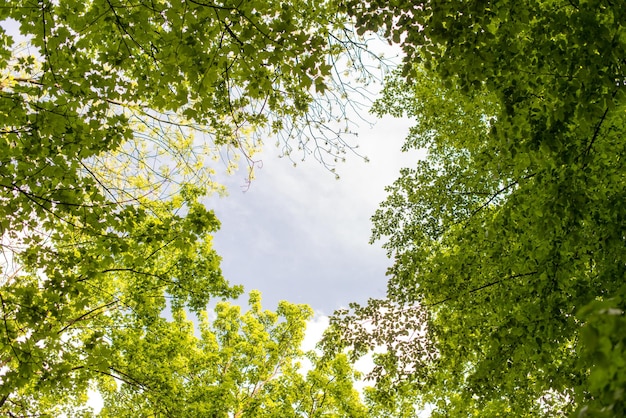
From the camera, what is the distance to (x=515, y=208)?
4320 mm

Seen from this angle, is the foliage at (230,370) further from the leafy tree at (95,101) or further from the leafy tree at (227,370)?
the leafy tree at (95,101)

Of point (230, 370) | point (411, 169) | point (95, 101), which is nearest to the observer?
point (95, 101)

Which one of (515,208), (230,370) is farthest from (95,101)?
(230,370)

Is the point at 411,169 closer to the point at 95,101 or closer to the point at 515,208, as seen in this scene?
the point at 515,208

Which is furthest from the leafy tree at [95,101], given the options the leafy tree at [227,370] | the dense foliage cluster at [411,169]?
the leafy tree at [227,370]

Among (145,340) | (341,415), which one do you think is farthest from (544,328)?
(341,415)

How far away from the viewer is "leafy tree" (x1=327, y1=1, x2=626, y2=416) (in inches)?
100

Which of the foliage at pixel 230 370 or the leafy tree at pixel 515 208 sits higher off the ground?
the foliage at pixel 230 370

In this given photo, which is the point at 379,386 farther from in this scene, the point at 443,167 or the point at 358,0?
the point at 358,0

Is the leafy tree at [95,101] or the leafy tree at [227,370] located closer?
the leafy tree at [95,101]

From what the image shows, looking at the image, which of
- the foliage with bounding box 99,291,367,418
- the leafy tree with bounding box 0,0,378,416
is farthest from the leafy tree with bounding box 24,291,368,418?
the leafy tree with bounding box 0,0,378,416

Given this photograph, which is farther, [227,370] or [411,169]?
[227,370]

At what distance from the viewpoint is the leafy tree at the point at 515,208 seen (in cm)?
255

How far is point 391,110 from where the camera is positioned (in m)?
8.98
